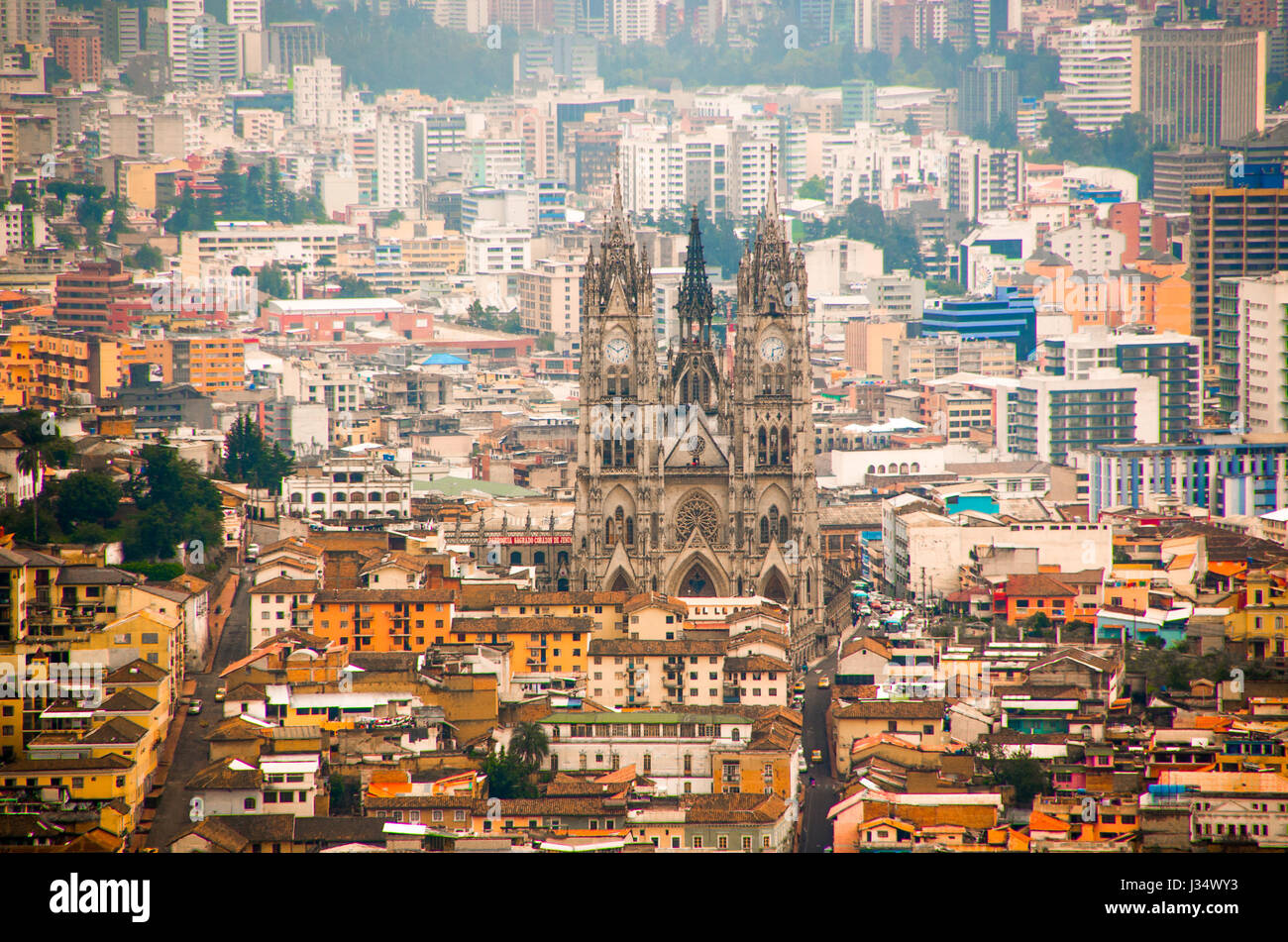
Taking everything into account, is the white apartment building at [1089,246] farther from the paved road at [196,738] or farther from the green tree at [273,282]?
the paved road at [196,738]

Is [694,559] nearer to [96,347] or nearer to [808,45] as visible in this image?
[96,347]

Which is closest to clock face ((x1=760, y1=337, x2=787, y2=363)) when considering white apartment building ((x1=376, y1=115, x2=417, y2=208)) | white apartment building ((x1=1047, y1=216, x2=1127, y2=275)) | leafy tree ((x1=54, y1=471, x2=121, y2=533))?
leafy tree ((x1=54, y1=471, x2=121, y2=533))

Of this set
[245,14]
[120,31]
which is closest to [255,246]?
[120,31]

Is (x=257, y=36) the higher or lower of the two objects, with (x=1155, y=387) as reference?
higher

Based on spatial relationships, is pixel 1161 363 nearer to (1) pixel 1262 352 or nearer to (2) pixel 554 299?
(1) pixel 1262 352
